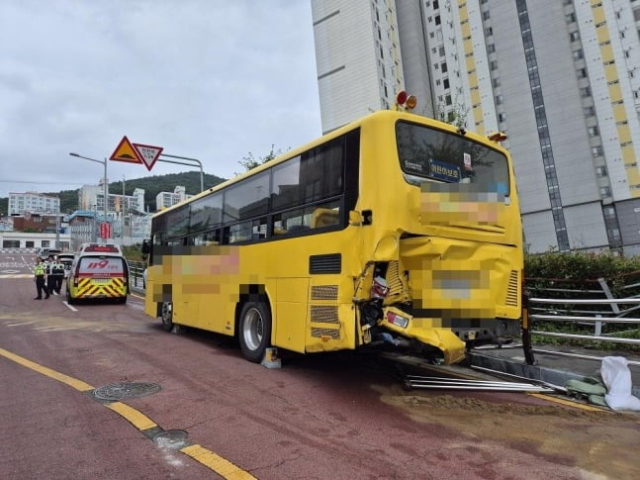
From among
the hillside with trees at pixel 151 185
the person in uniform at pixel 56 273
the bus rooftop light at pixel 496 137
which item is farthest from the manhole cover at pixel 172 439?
the hillside with trees at pixel 151 185

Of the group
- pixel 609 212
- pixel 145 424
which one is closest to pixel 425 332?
pixel 145 424

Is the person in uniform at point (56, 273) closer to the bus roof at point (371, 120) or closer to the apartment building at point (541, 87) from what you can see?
the bus roof at point (371, 120)

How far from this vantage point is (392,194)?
4.83 metres

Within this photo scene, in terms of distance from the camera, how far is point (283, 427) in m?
4.21

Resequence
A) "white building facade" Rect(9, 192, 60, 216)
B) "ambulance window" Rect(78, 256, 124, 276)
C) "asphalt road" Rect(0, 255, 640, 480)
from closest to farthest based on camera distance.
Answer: "asphalt road" Rect(0, 255, 640, 480) → "ambulance window" Rect(78, 256, 124, 276) → "white building facade" Rect(9, 192, 60, 216)

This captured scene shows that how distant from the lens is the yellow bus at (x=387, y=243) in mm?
4895

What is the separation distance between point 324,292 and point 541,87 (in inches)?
2021

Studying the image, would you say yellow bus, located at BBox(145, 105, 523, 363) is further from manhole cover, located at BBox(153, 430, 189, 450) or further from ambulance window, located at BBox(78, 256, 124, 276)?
ambulance window, located at BBox(78, 256, 124, 276)

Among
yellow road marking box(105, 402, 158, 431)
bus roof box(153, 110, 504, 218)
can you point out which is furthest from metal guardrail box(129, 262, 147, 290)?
yellow road marking box(105, 402, 158, 431)

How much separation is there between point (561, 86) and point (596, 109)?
13.8ft

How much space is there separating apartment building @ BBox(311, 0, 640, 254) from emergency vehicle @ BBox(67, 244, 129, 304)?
98.9ft

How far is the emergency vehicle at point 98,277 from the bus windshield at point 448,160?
15.4 m

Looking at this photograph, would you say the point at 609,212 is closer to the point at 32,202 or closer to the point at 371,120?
the point at 371,120

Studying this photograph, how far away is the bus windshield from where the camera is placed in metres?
5.18
